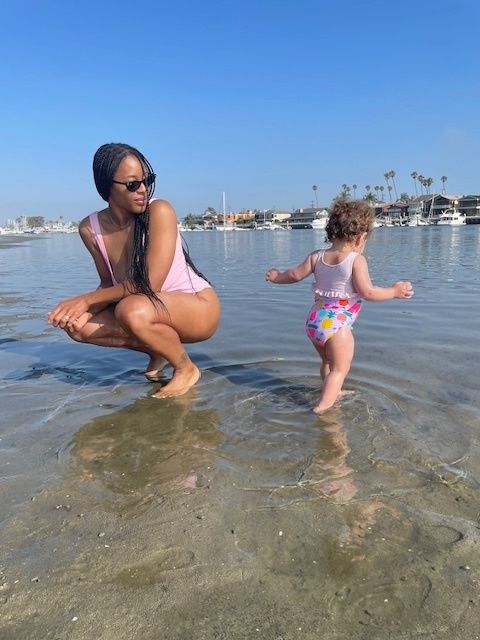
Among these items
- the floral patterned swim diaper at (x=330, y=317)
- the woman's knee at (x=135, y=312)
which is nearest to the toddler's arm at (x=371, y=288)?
the floral patterned swim diaper at (x=330, y=317)

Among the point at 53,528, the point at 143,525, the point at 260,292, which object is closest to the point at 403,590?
the point at 143,525

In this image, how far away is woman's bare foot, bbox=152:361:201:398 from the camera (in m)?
3.52

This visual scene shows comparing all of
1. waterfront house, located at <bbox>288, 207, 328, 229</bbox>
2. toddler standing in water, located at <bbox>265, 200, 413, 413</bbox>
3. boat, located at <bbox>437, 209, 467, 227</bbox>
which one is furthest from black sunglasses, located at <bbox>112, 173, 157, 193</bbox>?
waterfront house, located at <bbox>288, 207, 328, 229</bbox>

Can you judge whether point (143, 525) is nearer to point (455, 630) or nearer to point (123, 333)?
point (455, 630)

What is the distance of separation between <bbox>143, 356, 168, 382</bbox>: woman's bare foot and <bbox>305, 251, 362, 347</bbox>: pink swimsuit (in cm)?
120

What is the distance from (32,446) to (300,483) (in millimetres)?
1441

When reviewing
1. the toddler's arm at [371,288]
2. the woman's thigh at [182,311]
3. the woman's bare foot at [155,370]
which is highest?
the toddler's arm at [371,288]

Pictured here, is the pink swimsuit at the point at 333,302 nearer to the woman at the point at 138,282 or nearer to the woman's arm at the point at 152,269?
the woman at the point at 138,282

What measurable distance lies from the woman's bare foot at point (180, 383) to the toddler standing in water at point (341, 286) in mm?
904

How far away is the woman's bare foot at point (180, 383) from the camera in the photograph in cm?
352

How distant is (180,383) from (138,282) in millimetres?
765

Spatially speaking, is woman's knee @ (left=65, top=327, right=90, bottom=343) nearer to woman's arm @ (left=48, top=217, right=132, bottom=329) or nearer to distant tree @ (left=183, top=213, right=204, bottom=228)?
woman's arm @ (left=48, top=217, right=132, bottom=329)

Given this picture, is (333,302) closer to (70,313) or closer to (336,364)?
(336,364)

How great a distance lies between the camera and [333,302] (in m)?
3.53
